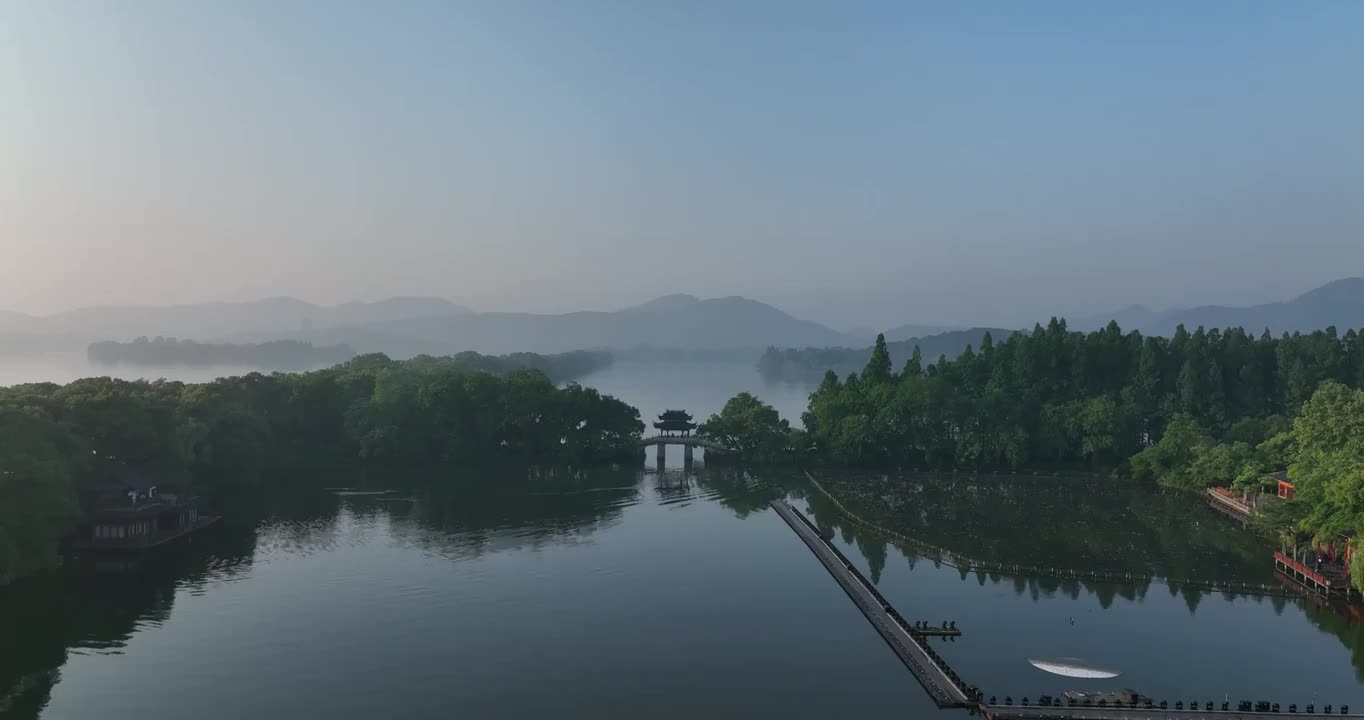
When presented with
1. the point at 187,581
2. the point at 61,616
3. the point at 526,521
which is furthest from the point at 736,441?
the point at 61,616

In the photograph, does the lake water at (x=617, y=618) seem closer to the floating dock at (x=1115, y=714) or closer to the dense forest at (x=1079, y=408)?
the floating dock at (x=1115, y=714)

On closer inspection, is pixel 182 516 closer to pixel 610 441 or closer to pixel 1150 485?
pixel 610 441

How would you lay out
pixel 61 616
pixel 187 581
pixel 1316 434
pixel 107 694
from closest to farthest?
pixel 107 694, pixel 61 616, pixel 187 581, pixel 1316 434

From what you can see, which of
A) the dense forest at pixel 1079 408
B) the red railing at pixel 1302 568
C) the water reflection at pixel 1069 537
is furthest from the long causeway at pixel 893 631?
the dense forest at pixel 1079 408

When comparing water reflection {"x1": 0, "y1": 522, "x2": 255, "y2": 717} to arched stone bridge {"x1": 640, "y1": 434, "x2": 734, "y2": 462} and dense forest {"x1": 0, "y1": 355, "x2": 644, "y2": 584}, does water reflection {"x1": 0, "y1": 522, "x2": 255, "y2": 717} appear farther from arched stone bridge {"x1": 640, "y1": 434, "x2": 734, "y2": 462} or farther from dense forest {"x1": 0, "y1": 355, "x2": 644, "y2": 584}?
arched stone bridge {"x1": 640, "y1": 434, "x2": 734, "y2": 462}

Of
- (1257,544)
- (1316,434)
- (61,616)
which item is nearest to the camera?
(61,616)

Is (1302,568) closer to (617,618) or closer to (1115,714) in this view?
(1115,714)

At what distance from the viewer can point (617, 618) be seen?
26.8 m

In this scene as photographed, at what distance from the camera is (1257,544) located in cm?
3666

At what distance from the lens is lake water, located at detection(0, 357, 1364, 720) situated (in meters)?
21.4

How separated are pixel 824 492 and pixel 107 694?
34.0 meters

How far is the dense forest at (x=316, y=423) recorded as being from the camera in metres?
36.9

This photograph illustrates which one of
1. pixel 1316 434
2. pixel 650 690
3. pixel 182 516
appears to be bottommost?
pixel 650 690

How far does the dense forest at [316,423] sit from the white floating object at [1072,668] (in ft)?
110
